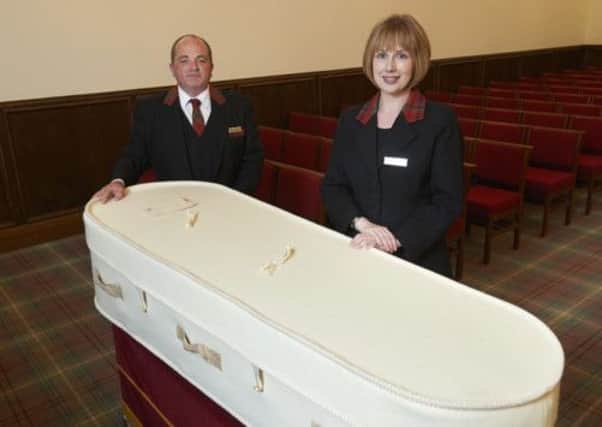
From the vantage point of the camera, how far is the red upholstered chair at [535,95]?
22.3 ft

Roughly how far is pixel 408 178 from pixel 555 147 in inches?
137

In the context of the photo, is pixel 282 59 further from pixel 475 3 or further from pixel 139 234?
pixel 139 234

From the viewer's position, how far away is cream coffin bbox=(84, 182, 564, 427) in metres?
0.86

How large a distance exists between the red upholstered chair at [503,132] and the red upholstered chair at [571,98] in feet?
7.41

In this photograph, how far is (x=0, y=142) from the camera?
4.25 m

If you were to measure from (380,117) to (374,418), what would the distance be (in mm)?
1131

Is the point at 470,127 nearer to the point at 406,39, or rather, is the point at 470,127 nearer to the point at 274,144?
the point at 274,144

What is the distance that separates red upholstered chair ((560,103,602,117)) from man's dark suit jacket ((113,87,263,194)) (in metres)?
4.57

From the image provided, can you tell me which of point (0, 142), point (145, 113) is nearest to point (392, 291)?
point (145, 113)

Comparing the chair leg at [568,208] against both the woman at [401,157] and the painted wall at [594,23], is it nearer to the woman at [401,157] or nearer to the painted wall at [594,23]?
the woman at [401,157]

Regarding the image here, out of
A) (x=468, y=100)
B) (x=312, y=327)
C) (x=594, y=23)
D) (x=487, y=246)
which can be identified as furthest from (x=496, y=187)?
(x=594, y=23)

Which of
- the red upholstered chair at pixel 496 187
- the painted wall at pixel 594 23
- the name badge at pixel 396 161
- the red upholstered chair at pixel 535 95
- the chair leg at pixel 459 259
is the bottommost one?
the chair leg at pixel 459 259

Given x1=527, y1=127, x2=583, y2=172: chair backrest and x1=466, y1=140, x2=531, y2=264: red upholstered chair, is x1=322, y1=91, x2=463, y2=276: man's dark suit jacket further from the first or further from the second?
x1=527, y1=127, x2=583, y2=172: chair backrest

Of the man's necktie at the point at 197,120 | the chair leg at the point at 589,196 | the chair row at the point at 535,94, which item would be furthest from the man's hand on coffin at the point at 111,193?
the chair row at the point at 535,94
